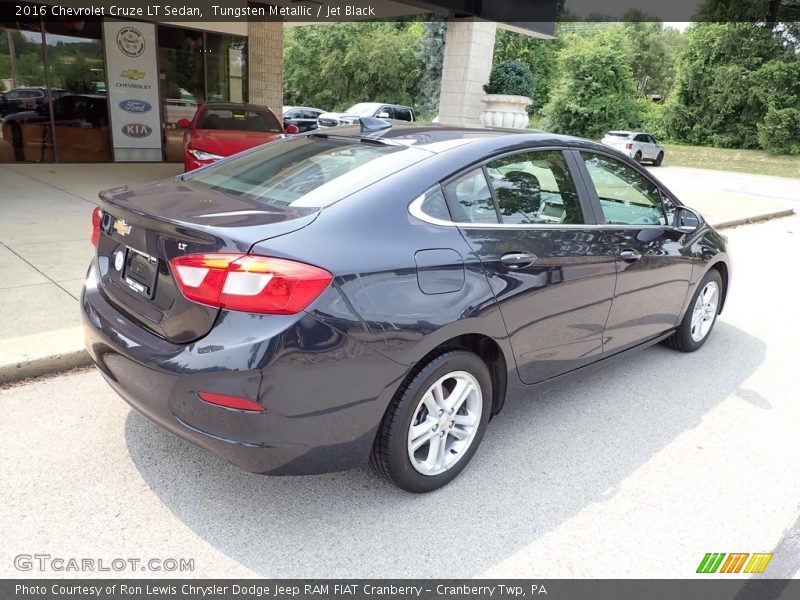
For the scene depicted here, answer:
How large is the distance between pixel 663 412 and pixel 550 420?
771 mm

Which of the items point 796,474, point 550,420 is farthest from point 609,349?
point 796,474

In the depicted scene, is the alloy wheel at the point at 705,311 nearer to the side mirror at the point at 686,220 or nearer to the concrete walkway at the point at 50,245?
the side mirror at the point at 686,220

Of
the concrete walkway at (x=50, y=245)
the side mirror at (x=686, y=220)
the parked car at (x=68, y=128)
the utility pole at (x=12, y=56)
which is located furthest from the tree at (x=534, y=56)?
the side mirror at (x=686, y=220)

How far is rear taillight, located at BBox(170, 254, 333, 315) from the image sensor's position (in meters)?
2.21

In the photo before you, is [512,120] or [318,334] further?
[512,120]

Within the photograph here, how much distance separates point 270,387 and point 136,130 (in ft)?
43.6

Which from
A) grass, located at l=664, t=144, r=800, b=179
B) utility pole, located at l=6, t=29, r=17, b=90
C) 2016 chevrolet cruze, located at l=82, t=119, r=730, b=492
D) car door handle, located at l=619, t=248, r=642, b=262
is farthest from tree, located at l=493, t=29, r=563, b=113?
2016 chevrolet cruze, located at l=82, t=119, r=730, b=492

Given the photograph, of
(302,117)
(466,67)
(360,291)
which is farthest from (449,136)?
(302,117)

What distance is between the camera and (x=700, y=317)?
479 centimetres

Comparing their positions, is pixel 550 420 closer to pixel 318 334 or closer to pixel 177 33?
pixel 318 334

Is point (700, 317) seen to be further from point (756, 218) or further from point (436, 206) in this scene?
point (756, 218)

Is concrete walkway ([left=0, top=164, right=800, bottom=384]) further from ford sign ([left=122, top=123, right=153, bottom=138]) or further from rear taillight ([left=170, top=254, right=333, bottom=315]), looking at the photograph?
rear taillight ([left=170, top=254, right=333, bottom=315])

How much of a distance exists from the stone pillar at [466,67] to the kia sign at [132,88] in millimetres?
6479

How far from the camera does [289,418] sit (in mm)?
2262
